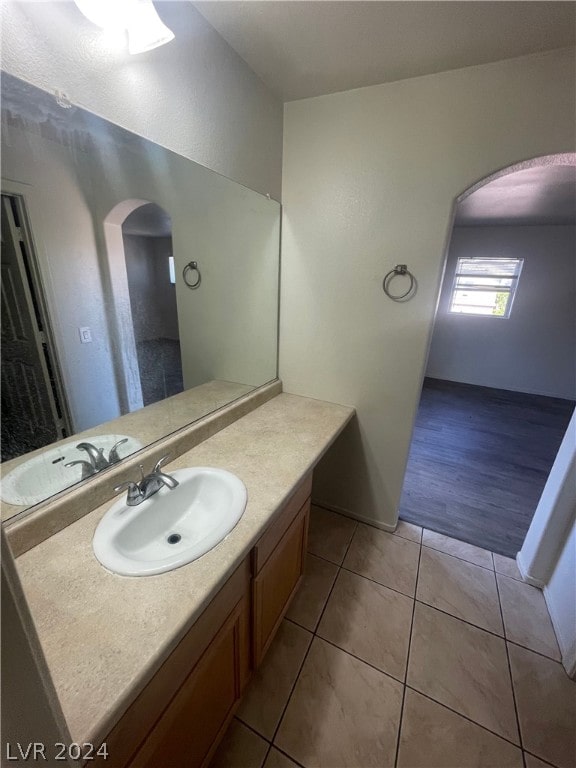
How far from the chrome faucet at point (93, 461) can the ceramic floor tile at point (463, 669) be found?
1486 mm

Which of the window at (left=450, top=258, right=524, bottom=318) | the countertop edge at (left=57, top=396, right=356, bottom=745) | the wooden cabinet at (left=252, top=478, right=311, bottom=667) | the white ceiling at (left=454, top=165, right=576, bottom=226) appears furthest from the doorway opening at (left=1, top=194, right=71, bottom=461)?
the window at (left=450, top=258, right=524, bottom=318)

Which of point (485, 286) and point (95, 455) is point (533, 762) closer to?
point (95, 455)

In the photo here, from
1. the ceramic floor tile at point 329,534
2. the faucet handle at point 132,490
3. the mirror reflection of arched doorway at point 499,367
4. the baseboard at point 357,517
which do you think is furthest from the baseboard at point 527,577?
the faucet handle at point 132,490

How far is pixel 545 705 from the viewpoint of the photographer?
1.24 m

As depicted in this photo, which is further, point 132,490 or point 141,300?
point 141,300

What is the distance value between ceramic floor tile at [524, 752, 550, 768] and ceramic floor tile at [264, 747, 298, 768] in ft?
2.65

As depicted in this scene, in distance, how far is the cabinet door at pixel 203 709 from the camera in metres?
0.74

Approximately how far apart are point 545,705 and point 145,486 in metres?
1.76

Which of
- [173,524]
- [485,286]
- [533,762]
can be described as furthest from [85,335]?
[485,286]

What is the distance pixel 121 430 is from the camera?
45.2 inches

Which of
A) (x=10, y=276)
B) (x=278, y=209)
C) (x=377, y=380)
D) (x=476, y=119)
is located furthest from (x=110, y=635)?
(x=476, y=119)

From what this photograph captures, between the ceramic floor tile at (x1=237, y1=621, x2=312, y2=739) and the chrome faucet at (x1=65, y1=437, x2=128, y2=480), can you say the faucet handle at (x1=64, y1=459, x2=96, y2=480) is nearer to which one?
the chrome faucet at (x1=65, y1=437, x2=128, y2=480)

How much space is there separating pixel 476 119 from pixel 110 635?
2.10 metres

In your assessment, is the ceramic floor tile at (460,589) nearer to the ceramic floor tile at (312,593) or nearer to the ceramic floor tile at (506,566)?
the ceramic floor tile at (506,566)
